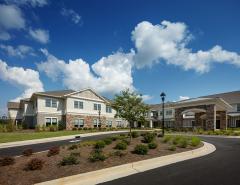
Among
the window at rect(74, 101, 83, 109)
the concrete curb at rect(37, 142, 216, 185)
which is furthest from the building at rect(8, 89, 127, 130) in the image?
the concrete curb at rect(37, 142, 216, 185)

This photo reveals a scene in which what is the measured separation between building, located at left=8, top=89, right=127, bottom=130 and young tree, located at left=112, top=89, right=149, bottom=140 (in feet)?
57.0

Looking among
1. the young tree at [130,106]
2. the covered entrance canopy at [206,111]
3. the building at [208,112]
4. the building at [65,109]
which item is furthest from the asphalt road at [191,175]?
the building at [208,112]

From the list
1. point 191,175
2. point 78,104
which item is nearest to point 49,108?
point 78,104

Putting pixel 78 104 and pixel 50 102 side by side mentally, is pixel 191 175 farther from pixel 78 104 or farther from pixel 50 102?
pixel 78 104

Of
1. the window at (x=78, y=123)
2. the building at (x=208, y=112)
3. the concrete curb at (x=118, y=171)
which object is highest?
the building at (x=208, y=112)

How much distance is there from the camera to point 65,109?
42.4m

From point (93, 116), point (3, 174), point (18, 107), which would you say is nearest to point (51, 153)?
point (3, 174)

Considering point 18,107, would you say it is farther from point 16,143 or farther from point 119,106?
point 119,106

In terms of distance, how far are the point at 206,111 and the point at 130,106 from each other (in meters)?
23.9

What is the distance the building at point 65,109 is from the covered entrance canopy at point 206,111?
1493cm

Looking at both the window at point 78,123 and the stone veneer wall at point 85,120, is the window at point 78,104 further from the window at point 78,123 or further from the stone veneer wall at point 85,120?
the window at point 78,123

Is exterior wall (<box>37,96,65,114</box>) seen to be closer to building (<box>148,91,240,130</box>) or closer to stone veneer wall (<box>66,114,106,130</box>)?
stone veneer wall (<box>66,114,106,130</box>)

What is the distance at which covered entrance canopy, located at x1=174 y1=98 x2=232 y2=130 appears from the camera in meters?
37.8

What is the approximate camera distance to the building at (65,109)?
39656 millimetres
